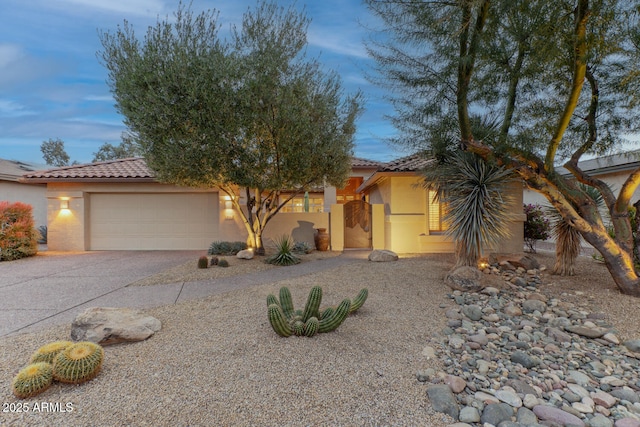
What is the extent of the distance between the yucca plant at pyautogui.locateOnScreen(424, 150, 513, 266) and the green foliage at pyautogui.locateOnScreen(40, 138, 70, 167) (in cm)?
4336

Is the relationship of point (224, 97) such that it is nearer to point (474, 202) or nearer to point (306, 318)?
point (306, 318)

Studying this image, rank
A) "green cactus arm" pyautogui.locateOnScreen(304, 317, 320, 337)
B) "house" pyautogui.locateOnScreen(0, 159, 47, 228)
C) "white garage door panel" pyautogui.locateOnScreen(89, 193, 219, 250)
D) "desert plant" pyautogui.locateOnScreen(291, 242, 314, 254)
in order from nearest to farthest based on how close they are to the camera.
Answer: "green cactus arm" pyautogui.locateOnScreen(304, 317, 320, 337)
"desert plant" pyautogui.locateOnScreen(291, 242, 314, 254)
"white garage door panel" pyautogui.locateOnScreen(89, 193, 219, 250)
"house" pyautogui.locateOnScreen(0, 159, 47, 228)

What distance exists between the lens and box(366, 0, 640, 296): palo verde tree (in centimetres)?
474

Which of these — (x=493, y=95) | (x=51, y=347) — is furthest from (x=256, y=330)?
(x=493, y=95)

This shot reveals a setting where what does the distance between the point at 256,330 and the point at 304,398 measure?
1365 millimetres

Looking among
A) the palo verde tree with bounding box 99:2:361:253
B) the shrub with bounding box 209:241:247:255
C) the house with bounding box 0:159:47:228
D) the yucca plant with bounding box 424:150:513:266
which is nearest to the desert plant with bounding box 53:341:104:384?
the palo verde tree with bounding box 99:2:361:253

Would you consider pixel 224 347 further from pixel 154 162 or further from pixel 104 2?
pixel 104 2

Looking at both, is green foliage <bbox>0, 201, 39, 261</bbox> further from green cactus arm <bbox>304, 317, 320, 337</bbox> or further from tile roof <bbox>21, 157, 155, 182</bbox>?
green cactus arm <bbox>304, 317, 320, 337</bbox>

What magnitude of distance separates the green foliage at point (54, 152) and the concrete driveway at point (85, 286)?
33353 millimetres

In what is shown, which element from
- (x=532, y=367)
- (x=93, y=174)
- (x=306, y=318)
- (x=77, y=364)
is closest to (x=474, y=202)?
(x=532, y=367)

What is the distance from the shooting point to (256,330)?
359 cm

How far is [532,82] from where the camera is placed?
6.05 metres

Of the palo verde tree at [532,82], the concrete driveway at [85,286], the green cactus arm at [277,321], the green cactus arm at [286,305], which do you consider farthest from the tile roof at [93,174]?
the green cactus arm at [277,321]

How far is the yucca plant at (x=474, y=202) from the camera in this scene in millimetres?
5867
